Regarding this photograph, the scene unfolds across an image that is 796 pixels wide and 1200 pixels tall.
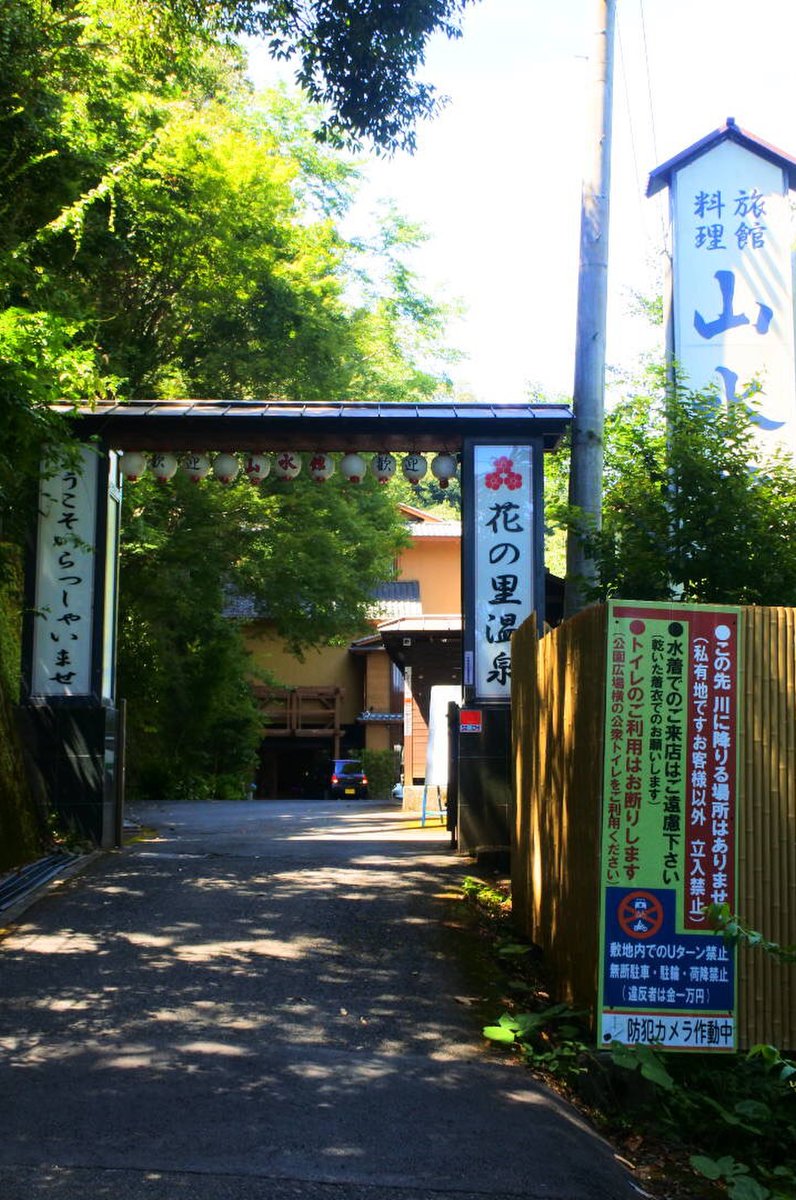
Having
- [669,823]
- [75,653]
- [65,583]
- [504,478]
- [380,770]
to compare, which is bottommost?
[380,770]

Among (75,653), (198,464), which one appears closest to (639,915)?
(75,653)

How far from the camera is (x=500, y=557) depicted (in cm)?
1256

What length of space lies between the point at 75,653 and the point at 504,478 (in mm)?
4822

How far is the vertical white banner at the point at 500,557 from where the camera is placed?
12.4 m

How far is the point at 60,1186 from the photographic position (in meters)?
4.23

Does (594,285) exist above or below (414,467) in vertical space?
above

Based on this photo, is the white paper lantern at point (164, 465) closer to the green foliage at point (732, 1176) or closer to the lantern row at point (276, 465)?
the lantern row at point (276, 465)

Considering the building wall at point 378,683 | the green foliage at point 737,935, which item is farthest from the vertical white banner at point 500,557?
the building wall at point 378,683

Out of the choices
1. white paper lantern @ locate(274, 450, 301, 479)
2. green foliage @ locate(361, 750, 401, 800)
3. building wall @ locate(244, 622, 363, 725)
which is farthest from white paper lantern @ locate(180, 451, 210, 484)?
building wall @ locate(244, 622, 363, 725)

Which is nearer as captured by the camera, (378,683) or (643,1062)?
(643,1062)

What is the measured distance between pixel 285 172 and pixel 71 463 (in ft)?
46.2

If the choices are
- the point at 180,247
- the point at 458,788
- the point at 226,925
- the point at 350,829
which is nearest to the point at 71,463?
the point at 226,925

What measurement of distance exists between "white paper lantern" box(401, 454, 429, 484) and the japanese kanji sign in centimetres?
794

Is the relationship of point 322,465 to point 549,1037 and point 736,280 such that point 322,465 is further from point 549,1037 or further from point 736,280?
point 549,1037
